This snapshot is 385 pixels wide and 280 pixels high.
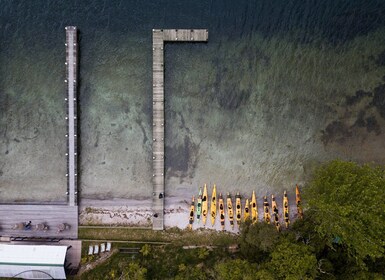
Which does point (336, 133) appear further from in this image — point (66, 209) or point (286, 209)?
point (66, 209)

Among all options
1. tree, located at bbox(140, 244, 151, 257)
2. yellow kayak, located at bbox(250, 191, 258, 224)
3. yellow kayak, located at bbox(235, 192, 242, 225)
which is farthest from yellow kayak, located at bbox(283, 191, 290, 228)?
tree, located at bbox(140, 244, 151, 257)

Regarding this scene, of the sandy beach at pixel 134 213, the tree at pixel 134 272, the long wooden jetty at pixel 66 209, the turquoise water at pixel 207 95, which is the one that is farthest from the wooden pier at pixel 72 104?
the tree at pixel 134 272

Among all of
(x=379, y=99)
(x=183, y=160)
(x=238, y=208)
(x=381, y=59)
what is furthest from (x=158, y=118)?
(x=381, y=59)

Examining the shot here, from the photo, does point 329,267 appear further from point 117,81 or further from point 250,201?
point 117,81

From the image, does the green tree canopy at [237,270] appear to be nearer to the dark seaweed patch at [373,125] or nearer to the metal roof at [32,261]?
the metal roof at [32,261]

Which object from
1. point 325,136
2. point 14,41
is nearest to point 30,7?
point 14,41

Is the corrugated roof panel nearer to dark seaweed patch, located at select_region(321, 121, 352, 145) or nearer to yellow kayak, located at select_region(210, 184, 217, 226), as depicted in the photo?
yellow kayak, located at select_region(210, 184, 217, 226)
